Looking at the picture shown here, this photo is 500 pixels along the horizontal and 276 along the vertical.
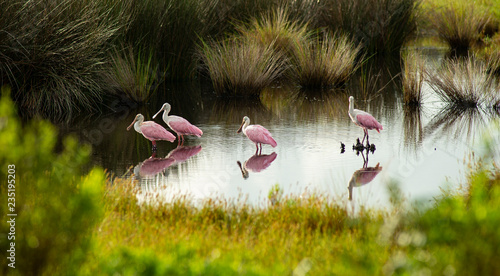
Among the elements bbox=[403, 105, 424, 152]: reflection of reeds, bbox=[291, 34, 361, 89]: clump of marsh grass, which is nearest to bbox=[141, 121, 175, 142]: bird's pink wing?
bbox=[403, 105, 424, 152]: reflection of reeds

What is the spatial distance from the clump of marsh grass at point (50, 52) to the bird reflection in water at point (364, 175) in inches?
200

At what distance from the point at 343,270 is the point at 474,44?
18253 millimetres

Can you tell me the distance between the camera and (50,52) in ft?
32.6

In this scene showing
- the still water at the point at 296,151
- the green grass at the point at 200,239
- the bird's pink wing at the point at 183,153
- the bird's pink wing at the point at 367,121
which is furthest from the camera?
the bird's pink wing at the point at 367,121

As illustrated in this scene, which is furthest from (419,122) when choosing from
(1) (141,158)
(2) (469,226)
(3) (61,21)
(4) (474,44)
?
(4) (474,44)

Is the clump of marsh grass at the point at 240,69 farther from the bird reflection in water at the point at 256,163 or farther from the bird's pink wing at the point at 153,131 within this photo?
the bird reflection in water at the point at 256,163

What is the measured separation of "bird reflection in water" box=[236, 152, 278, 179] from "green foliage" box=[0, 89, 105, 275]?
349 centimetres

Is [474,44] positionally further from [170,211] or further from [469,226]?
[469,226]

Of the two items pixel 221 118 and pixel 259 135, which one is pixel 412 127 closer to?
pixel 259 135

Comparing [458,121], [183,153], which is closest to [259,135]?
[183,153]

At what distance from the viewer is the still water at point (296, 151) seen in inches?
253

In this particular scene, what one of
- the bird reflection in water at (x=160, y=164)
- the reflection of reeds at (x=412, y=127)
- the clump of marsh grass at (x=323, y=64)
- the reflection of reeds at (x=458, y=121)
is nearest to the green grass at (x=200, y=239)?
the bird reflection in water at (x=160, y=164)

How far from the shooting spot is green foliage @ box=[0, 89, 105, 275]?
A: 3.35 meters

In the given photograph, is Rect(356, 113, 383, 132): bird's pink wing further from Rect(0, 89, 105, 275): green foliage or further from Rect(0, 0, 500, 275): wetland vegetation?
Rect(0, 89, 105, 275): green foliage
